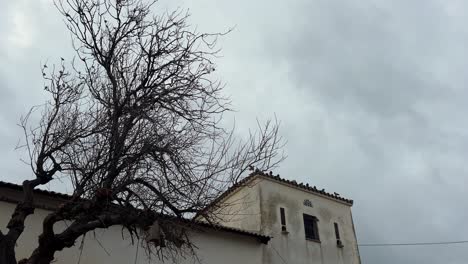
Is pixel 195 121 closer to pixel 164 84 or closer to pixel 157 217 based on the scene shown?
pixel 164 84

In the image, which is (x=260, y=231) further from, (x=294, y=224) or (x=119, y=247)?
(x=119, y=247)

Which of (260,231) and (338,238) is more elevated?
(338,238)

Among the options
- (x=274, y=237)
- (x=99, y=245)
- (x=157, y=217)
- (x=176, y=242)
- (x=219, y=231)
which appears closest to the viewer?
(x=157, y=217)

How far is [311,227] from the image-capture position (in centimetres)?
1642

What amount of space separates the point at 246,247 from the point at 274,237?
4.56 ft

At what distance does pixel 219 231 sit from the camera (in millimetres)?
13234

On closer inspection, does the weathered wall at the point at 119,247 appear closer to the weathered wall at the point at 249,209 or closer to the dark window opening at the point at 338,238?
the weathered wall at the point at 249,209

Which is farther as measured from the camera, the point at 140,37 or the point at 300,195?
the point at 300,195

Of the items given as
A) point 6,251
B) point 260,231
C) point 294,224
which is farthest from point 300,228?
point 6,251

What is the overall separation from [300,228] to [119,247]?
6.72 m

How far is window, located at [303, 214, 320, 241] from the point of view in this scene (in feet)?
53.0

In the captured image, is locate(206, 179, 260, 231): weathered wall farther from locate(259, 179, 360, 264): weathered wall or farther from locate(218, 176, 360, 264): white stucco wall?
locate(259, 179, 360, 264): weathered wall

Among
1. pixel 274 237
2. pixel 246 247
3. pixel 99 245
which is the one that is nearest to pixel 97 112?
pixel 99 245

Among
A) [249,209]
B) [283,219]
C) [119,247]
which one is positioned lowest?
[119,247]
